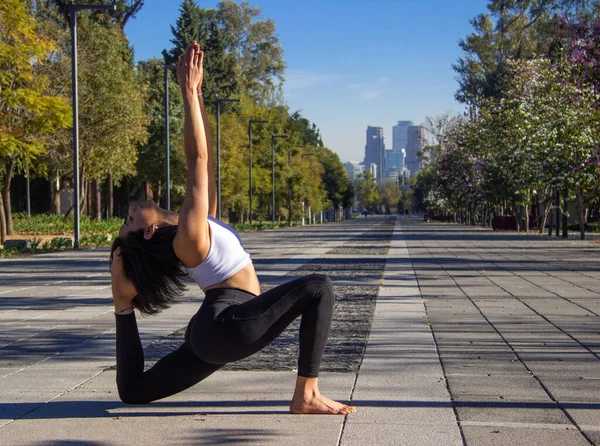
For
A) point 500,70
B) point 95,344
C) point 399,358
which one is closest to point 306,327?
point 399,358

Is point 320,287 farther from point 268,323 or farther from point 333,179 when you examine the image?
point 333,179

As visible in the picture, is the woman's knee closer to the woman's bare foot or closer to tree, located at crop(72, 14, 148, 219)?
the woman's bare foot

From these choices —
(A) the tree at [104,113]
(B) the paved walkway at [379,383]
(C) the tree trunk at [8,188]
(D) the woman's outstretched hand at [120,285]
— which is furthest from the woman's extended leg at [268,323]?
(A) the tree at [104,113]

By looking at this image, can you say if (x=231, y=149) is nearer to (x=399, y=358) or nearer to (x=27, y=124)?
(x=27, y=124)

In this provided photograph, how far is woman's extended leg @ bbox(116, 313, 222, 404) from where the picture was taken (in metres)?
4.58

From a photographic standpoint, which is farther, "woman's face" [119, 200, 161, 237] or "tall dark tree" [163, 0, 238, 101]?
"tall dark tree" [163, 0, 238, 101]

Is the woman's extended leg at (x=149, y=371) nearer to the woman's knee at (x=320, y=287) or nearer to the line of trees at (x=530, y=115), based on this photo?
the woman's knee at (x=320, y=287)

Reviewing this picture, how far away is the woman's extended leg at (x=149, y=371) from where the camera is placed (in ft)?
15.0

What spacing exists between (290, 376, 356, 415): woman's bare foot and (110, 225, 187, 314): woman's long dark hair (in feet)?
2.89

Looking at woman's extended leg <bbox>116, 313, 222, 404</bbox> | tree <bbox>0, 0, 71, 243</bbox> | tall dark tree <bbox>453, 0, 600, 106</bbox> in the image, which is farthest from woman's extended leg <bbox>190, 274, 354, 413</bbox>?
tall dark tree <bbox>453, 0, 600, 106</bbox>

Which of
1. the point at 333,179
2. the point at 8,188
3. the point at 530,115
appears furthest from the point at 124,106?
the point at 333,179

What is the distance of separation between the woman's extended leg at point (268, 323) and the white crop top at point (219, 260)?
11cm

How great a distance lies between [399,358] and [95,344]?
2.77 m

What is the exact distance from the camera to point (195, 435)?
14.4 ft
